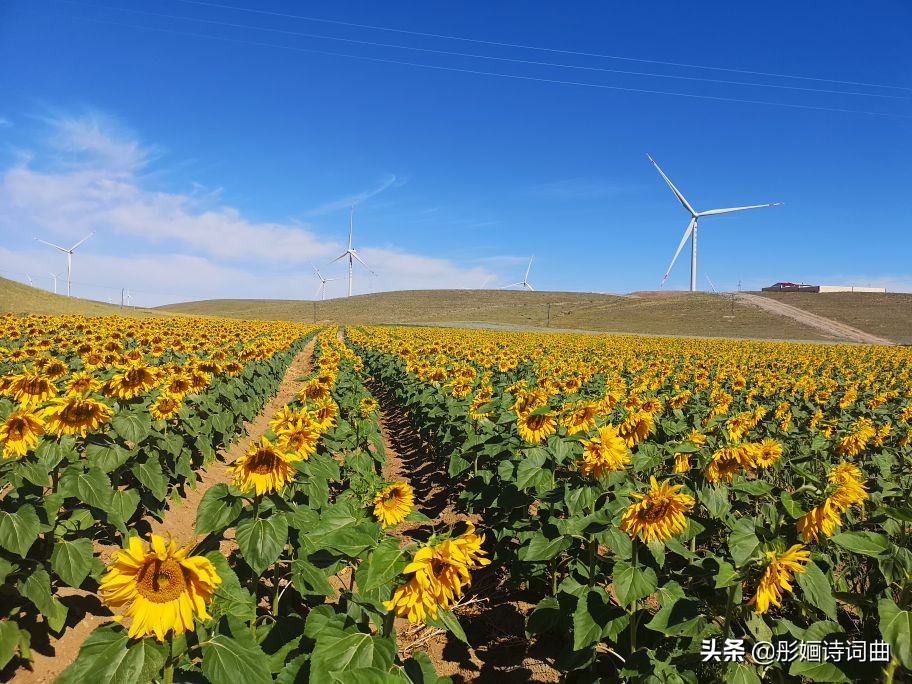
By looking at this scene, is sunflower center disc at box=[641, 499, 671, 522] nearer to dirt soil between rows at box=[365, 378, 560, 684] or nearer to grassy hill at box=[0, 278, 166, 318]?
dirt soil between rows at box=[365, 378, 560, 684]

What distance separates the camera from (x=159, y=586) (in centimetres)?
198

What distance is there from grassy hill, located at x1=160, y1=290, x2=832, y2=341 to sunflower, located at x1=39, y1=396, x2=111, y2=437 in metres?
84.1

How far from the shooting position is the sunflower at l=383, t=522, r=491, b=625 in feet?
6.97

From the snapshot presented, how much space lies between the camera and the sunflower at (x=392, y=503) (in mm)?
3248

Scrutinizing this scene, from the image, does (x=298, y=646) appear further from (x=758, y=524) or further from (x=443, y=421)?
(x=443, y=421)

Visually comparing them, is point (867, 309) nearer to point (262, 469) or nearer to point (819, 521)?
point (819, 521)

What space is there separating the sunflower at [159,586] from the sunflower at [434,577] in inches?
29.6

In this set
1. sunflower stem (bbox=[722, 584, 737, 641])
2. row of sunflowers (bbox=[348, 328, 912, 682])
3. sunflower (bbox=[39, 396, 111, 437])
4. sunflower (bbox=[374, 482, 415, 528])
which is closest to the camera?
row of sunflowers (bbox=[348, 328, 912, 682])

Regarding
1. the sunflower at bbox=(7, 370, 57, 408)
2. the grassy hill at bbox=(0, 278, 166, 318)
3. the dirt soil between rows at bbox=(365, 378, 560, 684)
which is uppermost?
the grassy hill at bbox=(0, 278, 166, 318)

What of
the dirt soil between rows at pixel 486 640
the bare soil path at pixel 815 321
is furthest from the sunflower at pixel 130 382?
the bare soil path at pixel 815 321

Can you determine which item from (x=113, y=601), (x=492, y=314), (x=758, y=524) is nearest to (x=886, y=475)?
(x=758, y=524)

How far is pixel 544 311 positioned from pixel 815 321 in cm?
5690

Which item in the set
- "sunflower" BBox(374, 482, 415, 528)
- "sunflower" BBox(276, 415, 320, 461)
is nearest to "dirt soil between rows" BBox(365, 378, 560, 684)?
"sunflower" BBox(374, 482, 415, 528)

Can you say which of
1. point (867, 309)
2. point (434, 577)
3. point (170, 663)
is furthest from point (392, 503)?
point (867, 309)
